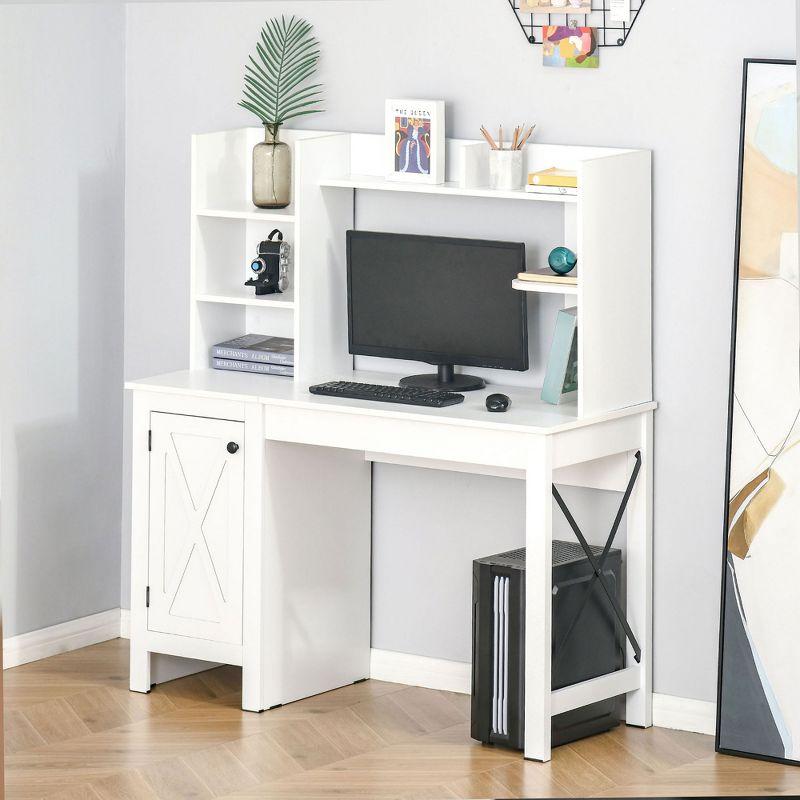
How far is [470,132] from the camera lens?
350 cm

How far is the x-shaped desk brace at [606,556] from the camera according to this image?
321 centimetres

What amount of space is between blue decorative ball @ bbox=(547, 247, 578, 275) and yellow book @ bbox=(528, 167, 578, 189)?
6.4 inches

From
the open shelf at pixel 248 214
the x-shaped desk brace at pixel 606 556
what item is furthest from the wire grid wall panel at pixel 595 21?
the x-shaped desk brace at pixel 606 556

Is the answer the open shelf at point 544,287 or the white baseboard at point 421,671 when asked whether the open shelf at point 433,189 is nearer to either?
the open shelf at point 544,287

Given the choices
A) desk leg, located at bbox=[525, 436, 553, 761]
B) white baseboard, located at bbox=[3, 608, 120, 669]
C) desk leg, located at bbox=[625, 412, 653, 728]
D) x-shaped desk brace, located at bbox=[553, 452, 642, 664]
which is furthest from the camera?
white baseboard, located at bbox=[3, 608, 120, 669]

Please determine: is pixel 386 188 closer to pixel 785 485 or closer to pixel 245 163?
pixel 245 163

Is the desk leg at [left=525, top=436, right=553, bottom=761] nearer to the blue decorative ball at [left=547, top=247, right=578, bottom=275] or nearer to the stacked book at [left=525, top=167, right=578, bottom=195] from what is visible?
the blue decorative ball at [left=547, top=247, right=578, bottom=275]

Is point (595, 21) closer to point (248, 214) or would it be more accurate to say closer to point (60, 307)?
point (248, 214)

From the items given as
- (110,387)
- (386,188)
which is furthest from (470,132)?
(110,387)

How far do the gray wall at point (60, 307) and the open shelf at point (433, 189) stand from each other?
892 millimetres

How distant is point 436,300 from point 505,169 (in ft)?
1.34

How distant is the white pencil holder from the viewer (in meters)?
3.29

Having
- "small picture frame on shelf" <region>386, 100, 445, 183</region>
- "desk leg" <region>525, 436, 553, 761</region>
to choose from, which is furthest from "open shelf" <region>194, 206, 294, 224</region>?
"desk leg" <region>525, 436, 553, 761</region>

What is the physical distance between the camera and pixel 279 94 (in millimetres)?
3686
